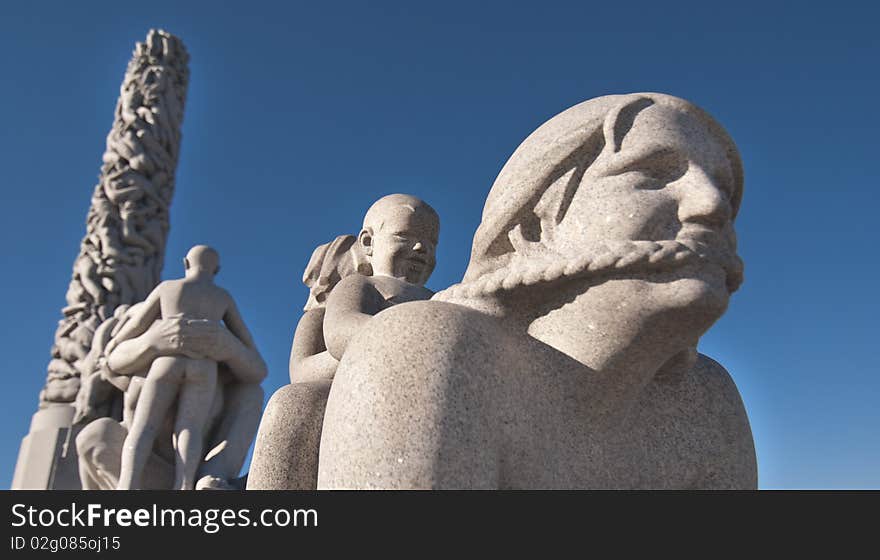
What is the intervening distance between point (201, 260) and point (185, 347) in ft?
3.15

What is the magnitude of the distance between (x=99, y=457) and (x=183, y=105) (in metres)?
8.59

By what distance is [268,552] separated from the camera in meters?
2.04

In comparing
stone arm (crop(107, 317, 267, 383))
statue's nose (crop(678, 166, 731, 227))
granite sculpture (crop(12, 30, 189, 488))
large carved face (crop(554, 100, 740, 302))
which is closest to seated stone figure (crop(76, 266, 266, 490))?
stone arm (crop(107, 317, 267, 383))

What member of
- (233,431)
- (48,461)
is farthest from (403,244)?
(48,461)

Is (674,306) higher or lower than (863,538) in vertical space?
higher

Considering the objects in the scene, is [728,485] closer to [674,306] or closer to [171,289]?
[674,306]

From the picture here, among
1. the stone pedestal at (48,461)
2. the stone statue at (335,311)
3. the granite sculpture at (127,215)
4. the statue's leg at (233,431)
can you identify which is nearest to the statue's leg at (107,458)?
the statue's leg at (233,431)

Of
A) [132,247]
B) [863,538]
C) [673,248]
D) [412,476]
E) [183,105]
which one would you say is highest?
[183,105]

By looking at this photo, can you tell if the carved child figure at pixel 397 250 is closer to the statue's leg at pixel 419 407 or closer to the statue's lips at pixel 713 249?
the statue's leg at pixel 419 407

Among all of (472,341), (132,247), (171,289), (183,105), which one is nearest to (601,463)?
(472,341)

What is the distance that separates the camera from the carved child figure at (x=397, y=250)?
3.01 m

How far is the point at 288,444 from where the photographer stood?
2619 millimetres

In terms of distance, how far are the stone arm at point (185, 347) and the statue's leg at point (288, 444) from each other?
4886mm

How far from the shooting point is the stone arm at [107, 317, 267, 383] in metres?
7.28
